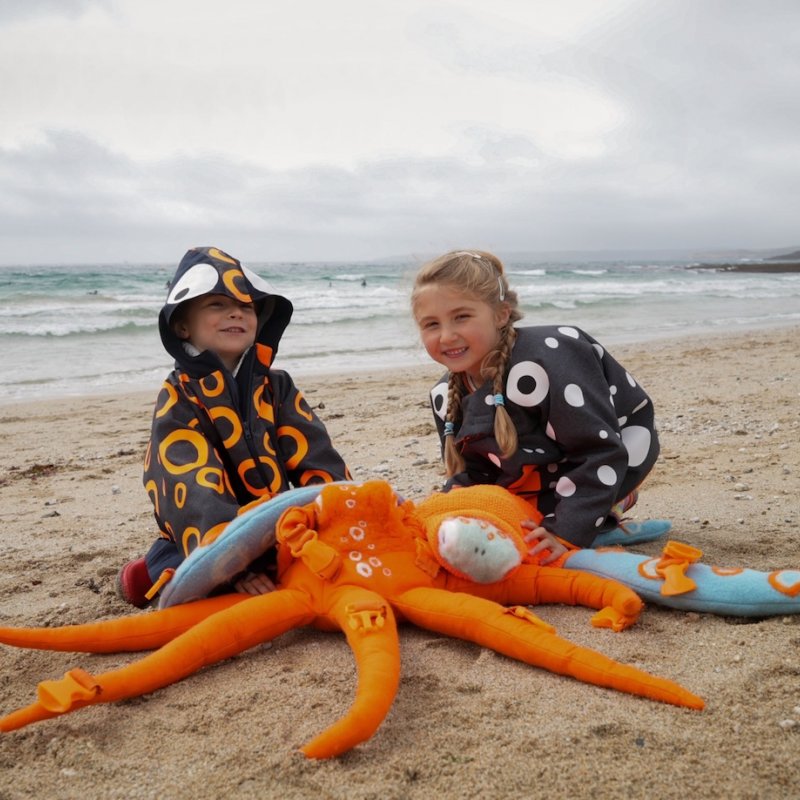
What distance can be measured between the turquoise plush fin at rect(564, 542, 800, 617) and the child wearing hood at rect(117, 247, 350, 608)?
1.43 m

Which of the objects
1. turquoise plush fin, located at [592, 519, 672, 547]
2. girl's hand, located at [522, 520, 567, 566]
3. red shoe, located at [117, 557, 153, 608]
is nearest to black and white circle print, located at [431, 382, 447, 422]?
girl's hand, located at [522, 520, 567, 566]

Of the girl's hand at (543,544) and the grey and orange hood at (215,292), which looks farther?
the grey and orange hood at (215,292)

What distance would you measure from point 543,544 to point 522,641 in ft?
2.41

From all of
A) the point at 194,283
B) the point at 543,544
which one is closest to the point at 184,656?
the point at 543,544

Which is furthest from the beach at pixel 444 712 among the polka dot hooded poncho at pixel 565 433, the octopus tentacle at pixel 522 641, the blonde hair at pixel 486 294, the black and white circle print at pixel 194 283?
the black and white circle print at pixel 194 283

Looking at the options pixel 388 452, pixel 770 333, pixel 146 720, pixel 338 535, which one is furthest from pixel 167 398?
pixel 770 333

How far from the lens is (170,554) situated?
3.31 metres

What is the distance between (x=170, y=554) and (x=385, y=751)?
1.65 meters

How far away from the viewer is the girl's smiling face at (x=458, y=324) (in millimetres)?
3324

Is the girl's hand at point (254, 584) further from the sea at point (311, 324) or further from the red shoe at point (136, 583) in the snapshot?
the sea at point (311, 324)

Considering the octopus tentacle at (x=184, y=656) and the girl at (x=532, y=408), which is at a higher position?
the girl at (x=532, y=408)

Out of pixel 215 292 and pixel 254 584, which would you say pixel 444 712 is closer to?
pixel 254 584

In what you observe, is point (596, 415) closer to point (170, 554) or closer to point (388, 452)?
point (170, 554)

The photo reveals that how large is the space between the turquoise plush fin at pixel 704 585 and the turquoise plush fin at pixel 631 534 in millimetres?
566
